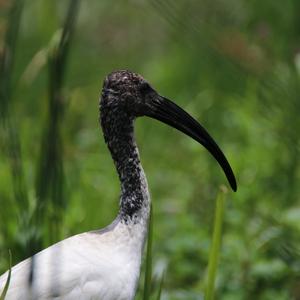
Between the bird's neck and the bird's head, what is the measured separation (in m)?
0.03

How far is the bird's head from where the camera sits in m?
3.12

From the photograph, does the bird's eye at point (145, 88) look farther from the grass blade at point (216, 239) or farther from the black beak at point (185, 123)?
the grass blade at point (216, 239)

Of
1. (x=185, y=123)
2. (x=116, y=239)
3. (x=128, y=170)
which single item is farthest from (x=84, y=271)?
(x=185, y=123)

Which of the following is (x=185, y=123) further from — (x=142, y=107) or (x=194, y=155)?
(x=194, y=155)

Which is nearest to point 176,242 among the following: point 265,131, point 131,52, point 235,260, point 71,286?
point 235,260

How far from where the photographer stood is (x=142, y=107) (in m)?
3.16

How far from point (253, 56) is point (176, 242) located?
5.36 feet

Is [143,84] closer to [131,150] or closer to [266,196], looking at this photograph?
[131,150]

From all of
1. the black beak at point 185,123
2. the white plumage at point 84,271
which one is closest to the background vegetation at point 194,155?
the white plumage at point 84,271

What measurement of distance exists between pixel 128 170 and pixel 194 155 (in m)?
2.27

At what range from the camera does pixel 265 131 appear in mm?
4879

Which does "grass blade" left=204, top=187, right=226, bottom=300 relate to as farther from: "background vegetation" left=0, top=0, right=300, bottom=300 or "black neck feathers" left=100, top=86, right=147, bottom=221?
"black neck feathers" left=100, top=86, right=147, bottom=221

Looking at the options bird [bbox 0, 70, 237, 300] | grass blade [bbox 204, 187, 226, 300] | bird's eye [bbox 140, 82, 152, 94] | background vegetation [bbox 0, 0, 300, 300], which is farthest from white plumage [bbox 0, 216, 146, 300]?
bird's eye [bbox 140, 82, 152, 94]

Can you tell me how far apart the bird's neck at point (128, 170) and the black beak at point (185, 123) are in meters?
0.09
